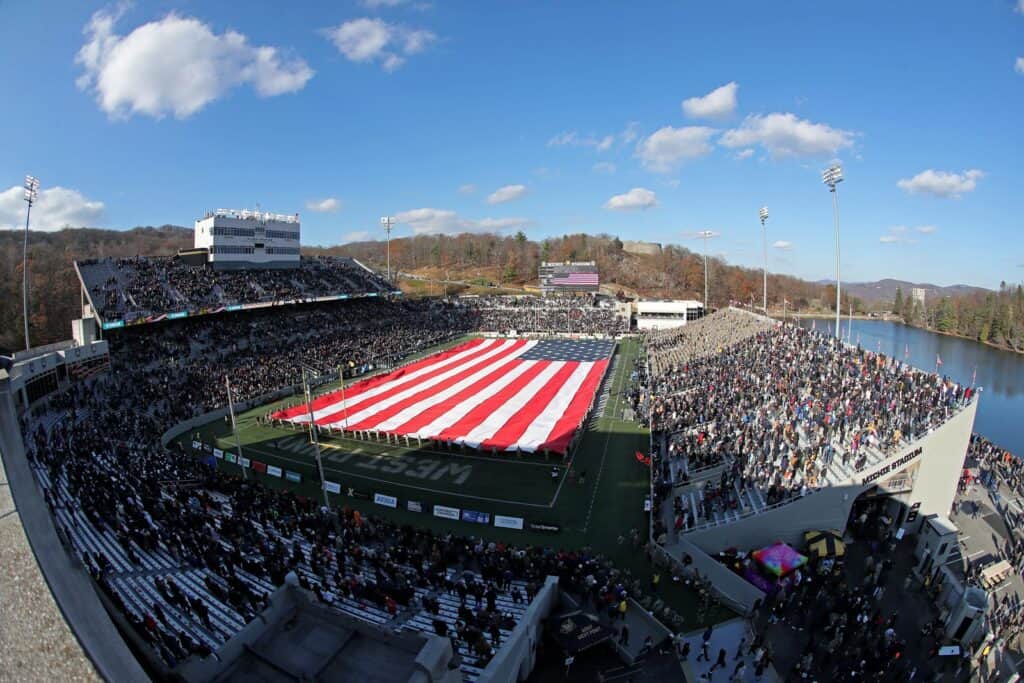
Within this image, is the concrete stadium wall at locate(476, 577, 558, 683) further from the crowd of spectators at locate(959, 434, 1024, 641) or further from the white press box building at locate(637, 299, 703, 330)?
the white press box building at locate(637, 299, 703, 330)

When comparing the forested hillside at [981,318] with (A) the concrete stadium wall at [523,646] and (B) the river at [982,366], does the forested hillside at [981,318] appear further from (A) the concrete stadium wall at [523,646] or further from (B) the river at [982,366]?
(A) the concrete stadium wall at [523,646]

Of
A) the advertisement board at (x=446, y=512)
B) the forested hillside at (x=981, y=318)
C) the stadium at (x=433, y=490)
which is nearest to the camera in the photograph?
the stadium at (x=433, y=490)

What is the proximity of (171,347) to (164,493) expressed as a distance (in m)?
23.5

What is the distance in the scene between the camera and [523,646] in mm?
10320

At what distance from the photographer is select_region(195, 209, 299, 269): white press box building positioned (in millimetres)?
47125

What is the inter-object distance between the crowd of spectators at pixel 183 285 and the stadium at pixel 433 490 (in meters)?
0.36

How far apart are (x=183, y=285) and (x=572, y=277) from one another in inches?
1738

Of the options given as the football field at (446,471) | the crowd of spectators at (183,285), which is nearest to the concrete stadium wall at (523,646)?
the football field at (446,471)

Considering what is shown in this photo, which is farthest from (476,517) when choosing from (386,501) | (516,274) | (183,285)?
(516,274)

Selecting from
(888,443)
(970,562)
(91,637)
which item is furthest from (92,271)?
(970,562)

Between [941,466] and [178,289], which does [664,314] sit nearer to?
[941,466]

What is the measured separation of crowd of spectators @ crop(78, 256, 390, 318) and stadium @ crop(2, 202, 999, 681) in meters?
0.36

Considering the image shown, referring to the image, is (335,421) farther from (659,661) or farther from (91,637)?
(91,637)

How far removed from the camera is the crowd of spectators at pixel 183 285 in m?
37.0
